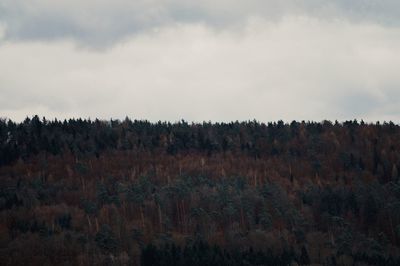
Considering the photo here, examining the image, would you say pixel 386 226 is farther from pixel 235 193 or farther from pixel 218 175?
pixel 218 175

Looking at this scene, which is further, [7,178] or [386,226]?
[7,178]

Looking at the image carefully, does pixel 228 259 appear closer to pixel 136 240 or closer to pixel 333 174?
pixel 136 240

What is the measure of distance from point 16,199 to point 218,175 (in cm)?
6737

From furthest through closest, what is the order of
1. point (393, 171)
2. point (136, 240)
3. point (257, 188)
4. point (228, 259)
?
point (393, 171), point (257, 188), point (136, 240), point (228, 259)

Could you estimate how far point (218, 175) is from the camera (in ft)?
651

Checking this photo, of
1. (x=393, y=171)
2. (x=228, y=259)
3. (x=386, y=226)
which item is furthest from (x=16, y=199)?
(x=393, y=171)

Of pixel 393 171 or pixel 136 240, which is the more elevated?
pixel 393 171

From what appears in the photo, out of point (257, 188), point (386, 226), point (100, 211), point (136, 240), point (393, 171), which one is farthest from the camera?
point (393, 171)

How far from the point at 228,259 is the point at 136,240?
30.2m

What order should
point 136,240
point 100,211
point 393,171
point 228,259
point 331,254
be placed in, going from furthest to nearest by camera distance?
point 393,171, point 100,211, point 136,240, point 331,254, point 228,259

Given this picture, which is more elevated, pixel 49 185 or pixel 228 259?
pixel 49 185

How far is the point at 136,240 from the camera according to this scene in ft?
451

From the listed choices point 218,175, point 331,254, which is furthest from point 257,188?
point 331,254

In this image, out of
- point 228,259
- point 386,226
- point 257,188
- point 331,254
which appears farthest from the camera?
point 257,188
